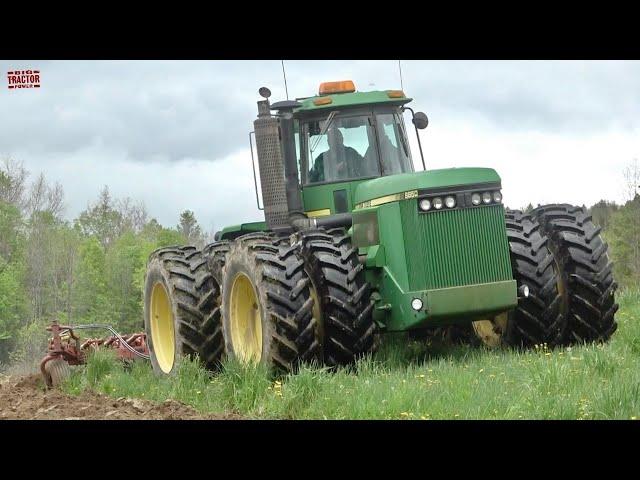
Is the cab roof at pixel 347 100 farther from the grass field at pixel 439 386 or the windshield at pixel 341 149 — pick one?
the grass field at pixel 439 386

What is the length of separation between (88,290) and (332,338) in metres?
39.7

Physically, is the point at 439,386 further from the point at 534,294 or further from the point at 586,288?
the point at 586,288

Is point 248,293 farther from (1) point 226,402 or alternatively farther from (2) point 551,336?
(2) point 551,336

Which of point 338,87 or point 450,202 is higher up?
point 338,87

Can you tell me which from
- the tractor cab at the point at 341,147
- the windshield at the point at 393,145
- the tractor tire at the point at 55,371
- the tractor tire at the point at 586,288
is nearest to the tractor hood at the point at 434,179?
the tractor cab at the point at 341,147

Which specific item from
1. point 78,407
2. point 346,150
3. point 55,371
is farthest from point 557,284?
point 55,371

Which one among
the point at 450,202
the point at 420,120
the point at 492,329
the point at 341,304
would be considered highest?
the point at 420,120

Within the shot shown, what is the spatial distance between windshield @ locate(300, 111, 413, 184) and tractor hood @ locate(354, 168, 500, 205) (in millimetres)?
1062

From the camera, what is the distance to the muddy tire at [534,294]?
368 inches

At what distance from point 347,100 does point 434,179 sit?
2.01m

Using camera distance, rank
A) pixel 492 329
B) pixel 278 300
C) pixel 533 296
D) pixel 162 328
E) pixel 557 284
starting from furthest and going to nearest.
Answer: pixel 162 328, pixel 492 329, pixel 557 284, pixel 533 296, pixel 278 300

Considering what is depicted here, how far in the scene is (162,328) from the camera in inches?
460

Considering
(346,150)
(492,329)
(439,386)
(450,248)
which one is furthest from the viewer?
(346,150)

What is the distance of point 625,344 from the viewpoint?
926cm
